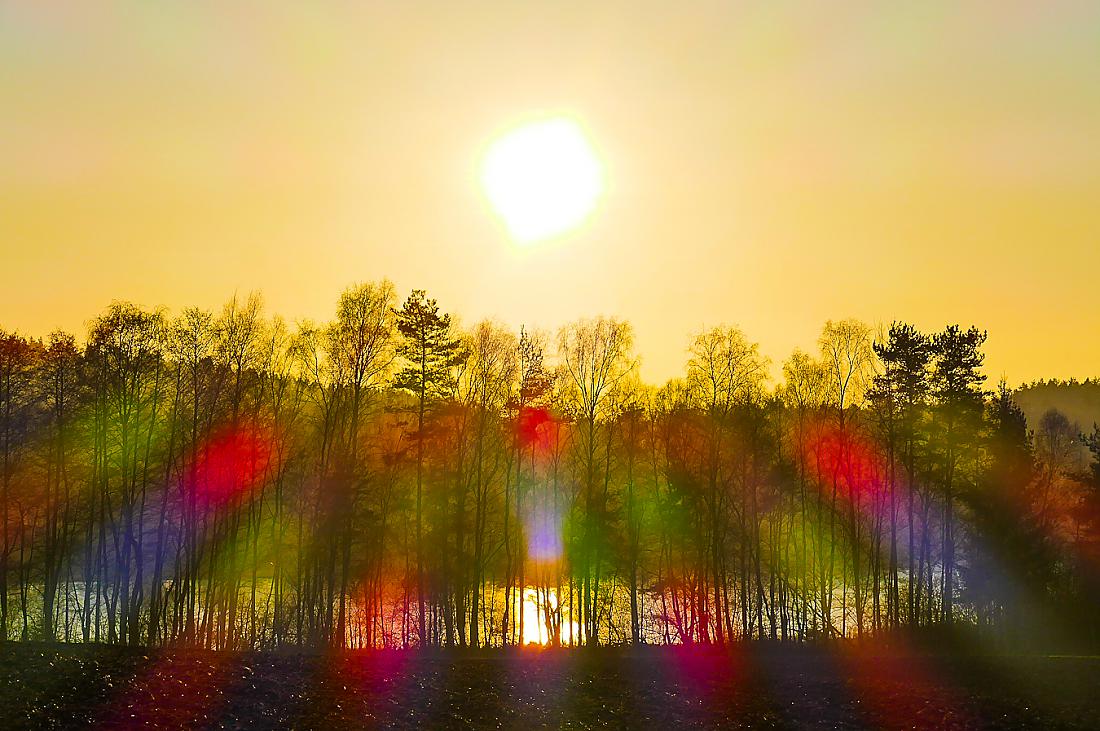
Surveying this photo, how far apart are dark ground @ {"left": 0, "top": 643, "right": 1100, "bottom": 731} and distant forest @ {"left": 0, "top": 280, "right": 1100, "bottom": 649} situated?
12.3m

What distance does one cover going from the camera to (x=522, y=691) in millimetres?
23469

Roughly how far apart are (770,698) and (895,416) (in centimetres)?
2479

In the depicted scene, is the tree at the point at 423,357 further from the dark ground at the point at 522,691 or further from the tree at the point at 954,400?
the tree at the point at 954,400

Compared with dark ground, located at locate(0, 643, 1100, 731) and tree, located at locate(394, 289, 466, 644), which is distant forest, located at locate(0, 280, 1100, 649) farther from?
dark ground, located at locate(0, 643, 1100, 731)

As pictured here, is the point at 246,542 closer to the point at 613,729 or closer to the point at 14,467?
the point at 14,467

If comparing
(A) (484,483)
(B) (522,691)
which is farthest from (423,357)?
(B) (522,691)

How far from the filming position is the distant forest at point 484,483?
3772 centimetres

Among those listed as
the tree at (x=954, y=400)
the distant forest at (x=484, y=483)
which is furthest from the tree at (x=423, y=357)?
the tree at (x=954, y=400)

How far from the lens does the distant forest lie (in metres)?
37.7

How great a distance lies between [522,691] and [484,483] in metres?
22.0

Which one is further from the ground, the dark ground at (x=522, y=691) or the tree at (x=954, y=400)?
the tree at (x=954, y=400)

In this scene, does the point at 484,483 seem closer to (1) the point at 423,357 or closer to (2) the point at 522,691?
(1) the point at 423,357

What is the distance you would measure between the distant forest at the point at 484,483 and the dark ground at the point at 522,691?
12275mm

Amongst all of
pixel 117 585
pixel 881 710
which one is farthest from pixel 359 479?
pixel 881 710
